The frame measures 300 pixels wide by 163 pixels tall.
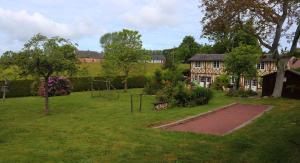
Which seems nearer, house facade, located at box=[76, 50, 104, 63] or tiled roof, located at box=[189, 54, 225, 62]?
house facade, located at box=[76, 50, 104, 63]

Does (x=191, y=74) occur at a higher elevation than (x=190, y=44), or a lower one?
lower

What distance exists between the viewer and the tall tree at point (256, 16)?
86.6 ft

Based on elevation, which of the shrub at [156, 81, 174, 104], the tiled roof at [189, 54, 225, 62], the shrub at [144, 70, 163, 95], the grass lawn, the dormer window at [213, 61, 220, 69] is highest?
the tiled roof at [189, 54, 225, 62]

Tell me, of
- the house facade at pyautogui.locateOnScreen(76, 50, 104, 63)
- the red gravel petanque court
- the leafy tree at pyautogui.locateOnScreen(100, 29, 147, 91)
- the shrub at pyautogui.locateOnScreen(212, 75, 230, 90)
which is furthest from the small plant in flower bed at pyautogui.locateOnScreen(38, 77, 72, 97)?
the red gravel petanque court

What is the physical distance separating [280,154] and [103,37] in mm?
108689

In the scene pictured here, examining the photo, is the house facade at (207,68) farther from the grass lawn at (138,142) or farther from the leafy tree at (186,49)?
the grass lawn at (138,142)

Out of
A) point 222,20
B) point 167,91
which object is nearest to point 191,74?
point 222,20

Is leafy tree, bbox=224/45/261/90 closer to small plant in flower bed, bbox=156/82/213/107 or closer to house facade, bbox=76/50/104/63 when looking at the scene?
small plant in flower bed, bbox=156/82/213/107

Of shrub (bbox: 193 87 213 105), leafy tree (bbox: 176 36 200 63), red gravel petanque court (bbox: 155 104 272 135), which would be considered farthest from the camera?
leafy tree (bbox: 176 36 200 63)

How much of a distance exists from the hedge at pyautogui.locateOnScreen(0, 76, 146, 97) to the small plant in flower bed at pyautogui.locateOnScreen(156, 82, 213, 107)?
1075 cm

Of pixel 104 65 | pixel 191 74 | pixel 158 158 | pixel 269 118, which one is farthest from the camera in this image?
pixel 191 74

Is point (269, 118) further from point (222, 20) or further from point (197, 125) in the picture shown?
point (222, 20)

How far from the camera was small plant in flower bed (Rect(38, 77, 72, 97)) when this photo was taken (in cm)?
3362

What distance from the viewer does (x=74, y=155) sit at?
9539 millimetres
